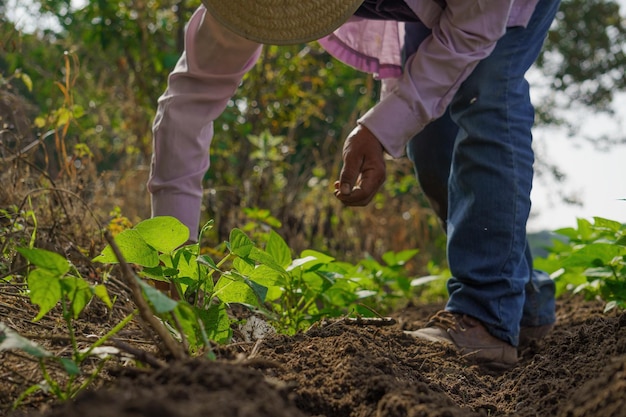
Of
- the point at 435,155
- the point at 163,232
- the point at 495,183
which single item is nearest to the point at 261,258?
the point at 163,232

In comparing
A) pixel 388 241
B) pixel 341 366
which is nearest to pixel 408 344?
pixel 341 366

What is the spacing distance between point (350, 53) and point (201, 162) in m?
0.82

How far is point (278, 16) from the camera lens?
72.2 inches

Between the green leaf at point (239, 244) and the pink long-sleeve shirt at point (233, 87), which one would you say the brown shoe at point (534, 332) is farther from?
the green leaf at point (239, 244)

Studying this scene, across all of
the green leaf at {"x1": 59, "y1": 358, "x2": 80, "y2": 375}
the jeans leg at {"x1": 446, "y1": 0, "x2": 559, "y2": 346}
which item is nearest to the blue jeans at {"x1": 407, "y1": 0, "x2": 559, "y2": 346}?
the jeans leg at {"x1": 446, "y1": 0, "x2": 559, "y2": 346}

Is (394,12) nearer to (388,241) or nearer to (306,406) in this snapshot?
(306,406)

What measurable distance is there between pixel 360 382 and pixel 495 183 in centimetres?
108

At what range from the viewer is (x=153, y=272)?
61.1 inches

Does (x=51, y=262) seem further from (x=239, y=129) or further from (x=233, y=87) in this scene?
(x=239, y=129)

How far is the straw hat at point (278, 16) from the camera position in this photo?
182 centimetres

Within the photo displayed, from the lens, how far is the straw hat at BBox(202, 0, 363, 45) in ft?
5.97

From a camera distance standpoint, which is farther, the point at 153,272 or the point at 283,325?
the point at 283,325

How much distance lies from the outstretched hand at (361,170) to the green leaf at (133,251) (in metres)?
0.60

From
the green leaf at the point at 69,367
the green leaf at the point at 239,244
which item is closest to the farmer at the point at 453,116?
the green leaf at the point at 239,244
